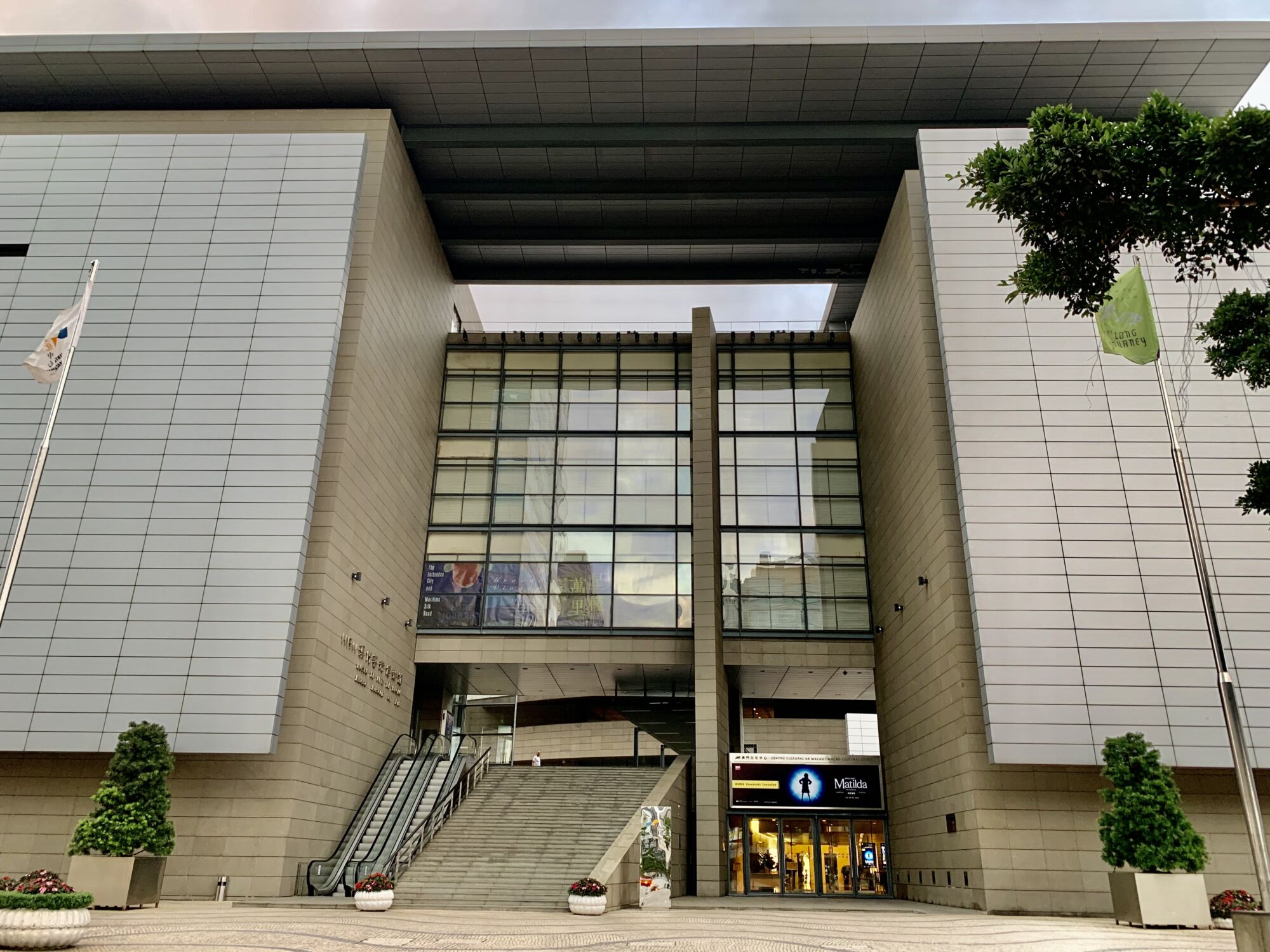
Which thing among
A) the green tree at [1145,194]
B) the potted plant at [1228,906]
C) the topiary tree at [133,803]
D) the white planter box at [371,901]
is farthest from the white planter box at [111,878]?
the potted plant at [1228,906]

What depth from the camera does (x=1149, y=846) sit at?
14.4 m

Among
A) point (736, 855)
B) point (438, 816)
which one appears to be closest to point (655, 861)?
point (438, 816)

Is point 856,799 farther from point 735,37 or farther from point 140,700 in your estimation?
point 735,37

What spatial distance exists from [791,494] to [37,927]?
23.3 meters

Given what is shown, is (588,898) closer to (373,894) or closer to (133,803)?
(373,894)

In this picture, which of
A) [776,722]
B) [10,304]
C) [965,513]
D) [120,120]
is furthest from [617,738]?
[120,120]

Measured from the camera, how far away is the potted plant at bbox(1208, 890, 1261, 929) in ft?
47.2

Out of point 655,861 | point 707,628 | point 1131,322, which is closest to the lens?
point 1131,322

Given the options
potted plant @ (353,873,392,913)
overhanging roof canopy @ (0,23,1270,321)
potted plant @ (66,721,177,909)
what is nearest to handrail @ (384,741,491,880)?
potted plant @ (353,873,392,913)

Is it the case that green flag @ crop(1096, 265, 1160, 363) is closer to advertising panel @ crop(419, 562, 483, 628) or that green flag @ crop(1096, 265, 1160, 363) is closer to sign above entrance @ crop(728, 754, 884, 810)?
sign above entrance @ crop(728, 754, 884, 810)

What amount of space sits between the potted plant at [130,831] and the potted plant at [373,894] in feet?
10.3

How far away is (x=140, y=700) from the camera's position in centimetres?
1716

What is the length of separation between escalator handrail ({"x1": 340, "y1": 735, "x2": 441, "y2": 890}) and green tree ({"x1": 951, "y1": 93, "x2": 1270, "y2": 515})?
16.2m

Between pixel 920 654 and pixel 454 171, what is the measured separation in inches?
734
